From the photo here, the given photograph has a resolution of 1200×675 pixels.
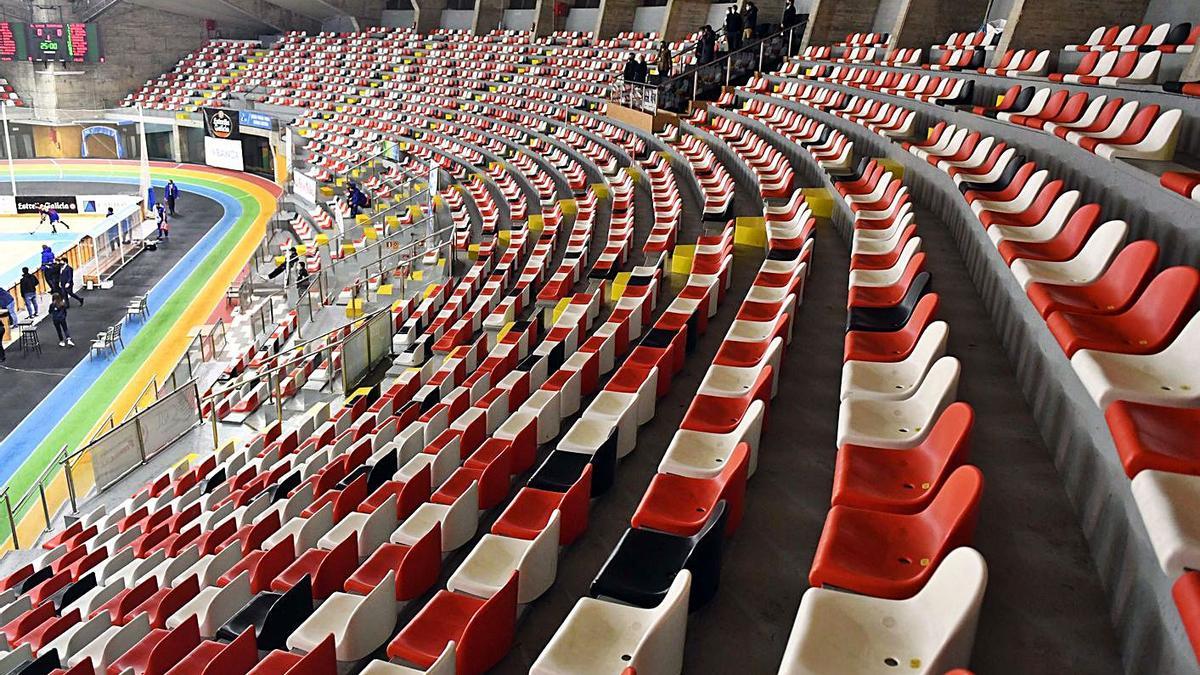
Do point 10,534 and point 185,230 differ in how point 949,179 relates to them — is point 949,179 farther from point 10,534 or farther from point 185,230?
point 185,230

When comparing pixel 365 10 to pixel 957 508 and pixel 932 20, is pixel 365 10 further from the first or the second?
pixel 957 508

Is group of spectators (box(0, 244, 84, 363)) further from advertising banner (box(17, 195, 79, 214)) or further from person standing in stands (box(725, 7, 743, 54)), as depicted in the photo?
person standing in stands (box(725, 7, 743, 54))

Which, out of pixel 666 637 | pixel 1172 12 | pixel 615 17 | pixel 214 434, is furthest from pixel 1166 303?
pixel 615 17

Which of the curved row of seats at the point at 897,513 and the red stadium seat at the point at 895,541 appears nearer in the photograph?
the curved row of seats at the point at 897,513

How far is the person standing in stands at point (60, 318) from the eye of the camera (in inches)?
468

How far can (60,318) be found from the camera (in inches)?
468

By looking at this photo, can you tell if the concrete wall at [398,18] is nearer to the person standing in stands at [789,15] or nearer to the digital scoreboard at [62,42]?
the digital scoreboard at [62,42]

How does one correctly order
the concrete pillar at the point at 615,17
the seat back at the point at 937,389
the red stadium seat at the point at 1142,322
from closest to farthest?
the red stadium seat at the point at 1142,322 < the seat back at the point at 937,389 < the concrete pillar at the point at 615,17

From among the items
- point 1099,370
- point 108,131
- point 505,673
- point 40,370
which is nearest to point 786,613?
point 505,673

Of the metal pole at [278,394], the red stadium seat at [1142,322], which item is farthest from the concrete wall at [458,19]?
the red stadium seat at [1142,322]

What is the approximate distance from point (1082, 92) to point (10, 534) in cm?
779

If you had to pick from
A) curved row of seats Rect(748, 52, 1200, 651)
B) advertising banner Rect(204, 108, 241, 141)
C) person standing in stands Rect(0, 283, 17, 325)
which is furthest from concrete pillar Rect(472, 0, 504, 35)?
curved row of seats Rect(748, 52, 1200, 651)

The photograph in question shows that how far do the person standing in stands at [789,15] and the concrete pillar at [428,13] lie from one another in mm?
14256

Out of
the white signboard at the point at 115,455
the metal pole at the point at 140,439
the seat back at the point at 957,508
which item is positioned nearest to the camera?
the seat back at the point at 957,508
